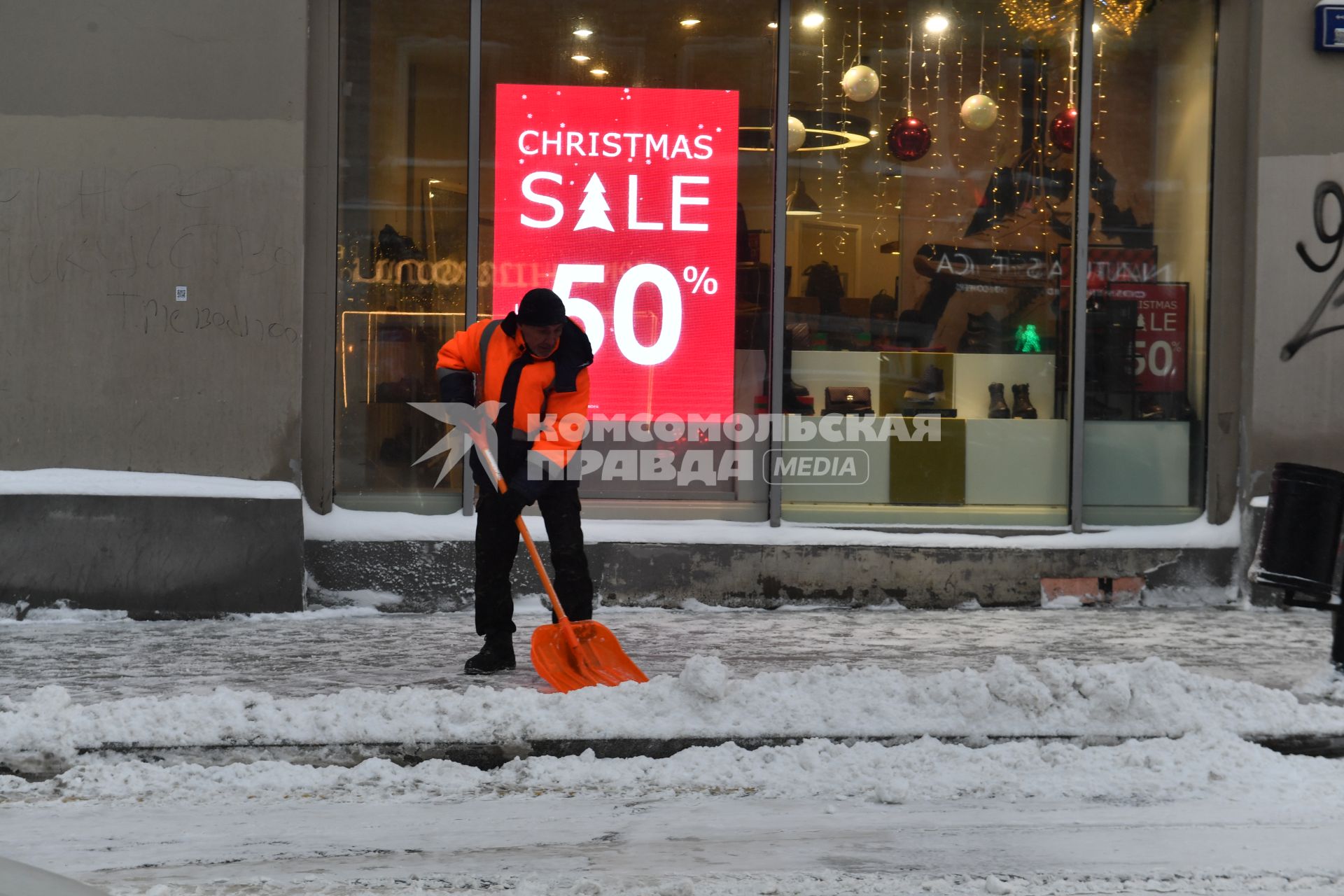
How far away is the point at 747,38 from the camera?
9.80 meters

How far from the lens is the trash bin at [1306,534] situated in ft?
23.6

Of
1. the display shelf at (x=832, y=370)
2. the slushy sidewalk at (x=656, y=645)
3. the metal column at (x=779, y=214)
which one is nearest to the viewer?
the slushy sidewalk at (x=656, y=645)

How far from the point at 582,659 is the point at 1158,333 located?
5.56m

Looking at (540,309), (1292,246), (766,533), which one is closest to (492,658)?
(540,309)

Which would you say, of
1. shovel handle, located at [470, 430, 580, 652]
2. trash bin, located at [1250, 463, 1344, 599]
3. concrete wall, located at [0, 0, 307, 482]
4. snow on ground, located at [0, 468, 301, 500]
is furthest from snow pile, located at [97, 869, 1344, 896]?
concrete wall, located at [0, 0, 307, 482]

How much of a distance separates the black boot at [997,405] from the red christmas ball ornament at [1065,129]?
1.79 metres

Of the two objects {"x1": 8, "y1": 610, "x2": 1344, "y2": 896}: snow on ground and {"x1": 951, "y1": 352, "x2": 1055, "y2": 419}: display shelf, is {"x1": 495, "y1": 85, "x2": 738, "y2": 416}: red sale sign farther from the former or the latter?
{"x1": 8, "y1": 610, "x2": 1344, "y2": 896}: snow on ground

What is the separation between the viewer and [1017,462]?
10086 millimetres

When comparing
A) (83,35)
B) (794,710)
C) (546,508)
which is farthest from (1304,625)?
(83,35)

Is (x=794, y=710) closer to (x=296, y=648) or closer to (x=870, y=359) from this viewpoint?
(x=296, y=648)

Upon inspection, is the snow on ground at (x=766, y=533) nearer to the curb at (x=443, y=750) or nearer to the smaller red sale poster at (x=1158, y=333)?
the smaller red sale poster at (x=1158, y=333)

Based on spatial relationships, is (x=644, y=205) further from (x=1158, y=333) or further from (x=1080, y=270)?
(x=1158, y=333)

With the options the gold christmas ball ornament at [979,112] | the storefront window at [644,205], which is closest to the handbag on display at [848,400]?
the storefront window at [644,205]

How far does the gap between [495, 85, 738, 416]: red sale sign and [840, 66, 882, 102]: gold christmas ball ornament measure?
818 mm
